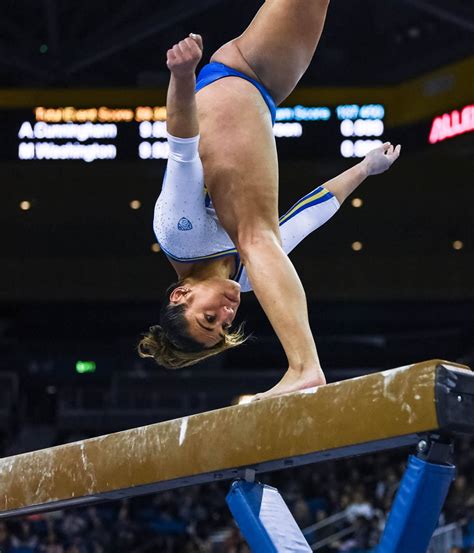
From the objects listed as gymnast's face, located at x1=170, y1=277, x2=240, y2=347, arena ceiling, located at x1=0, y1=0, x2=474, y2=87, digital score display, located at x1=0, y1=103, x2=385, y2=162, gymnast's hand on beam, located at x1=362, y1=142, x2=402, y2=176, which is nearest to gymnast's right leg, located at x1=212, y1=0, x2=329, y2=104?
gymnast's hand on beam, located at x1=362, y1=142, x2=402, y2=176

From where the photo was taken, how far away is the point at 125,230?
51.3ft

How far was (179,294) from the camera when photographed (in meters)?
3.61

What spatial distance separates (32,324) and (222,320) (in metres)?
14.3

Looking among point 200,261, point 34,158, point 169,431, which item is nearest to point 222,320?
point 200,261

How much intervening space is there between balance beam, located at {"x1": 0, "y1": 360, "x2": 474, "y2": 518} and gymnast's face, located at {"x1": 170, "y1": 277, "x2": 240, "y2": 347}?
689mm

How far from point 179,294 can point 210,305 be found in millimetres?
141

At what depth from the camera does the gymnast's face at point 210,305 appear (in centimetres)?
354

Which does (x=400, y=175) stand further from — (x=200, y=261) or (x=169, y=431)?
(x=169, y=431)

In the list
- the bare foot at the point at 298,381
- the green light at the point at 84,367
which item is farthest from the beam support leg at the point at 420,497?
the green light at the point at 84,367

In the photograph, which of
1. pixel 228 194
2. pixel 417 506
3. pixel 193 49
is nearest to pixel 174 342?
pixel 228 194

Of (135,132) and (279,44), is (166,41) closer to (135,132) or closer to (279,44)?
(135,132)

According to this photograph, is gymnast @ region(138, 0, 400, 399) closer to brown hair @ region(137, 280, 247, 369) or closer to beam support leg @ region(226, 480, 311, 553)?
brown hair @ region(137, 280, 247, 369)

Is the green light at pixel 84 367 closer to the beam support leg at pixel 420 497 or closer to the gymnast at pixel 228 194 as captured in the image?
the gymnast at pixel 228 194

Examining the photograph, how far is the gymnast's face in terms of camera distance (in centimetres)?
354
